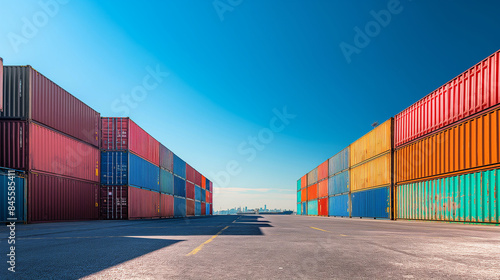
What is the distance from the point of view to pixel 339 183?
155 ft

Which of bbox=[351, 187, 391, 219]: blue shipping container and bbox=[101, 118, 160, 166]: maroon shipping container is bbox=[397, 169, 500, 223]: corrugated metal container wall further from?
bbox=[101, 118, 160, 166]: maroon shipping container

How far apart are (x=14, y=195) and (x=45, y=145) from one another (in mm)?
4247

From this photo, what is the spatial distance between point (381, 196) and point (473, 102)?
14.2 m

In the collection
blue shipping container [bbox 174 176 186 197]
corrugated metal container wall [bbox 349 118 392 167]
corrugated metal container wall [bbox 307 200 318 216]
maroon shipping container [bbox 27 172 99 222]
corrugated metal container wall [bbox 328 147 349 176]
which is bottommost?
corrugated metal container wall [bbox 307 200 318 216]

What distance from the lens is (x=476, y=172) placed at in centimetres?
1866

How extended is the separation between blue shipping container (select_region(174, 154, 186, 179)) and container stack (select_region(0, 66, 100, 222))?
910 inches

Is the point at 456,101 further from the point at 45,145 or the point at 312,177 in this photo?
the point at 312,177

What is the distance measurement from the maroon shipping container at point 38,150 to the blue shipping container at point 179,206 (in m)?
23.6

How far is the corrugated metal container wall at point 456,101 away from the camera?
18312 millimetres

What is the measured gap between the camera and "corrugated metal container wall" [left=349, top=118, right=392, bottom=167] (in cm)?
3120

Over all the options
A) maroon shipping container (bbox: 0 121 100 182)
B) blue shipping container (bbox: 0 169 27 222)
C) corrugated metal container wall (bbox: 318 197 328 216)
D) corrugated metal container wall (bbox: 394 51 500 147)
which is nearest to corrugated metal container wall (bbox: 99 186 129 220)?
maroon shipping container (bbox: 0 121 100 182)

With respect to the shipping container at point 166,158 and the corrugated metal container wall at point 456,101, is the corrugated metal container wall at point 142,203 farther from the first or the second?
the corrugated metal container wall at point 456,101

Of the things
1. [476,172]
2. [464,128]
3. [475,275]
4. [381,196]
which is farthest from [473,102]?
[475,275]

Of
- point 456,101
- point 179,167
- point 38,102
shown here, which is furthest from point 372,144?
point 179,167
